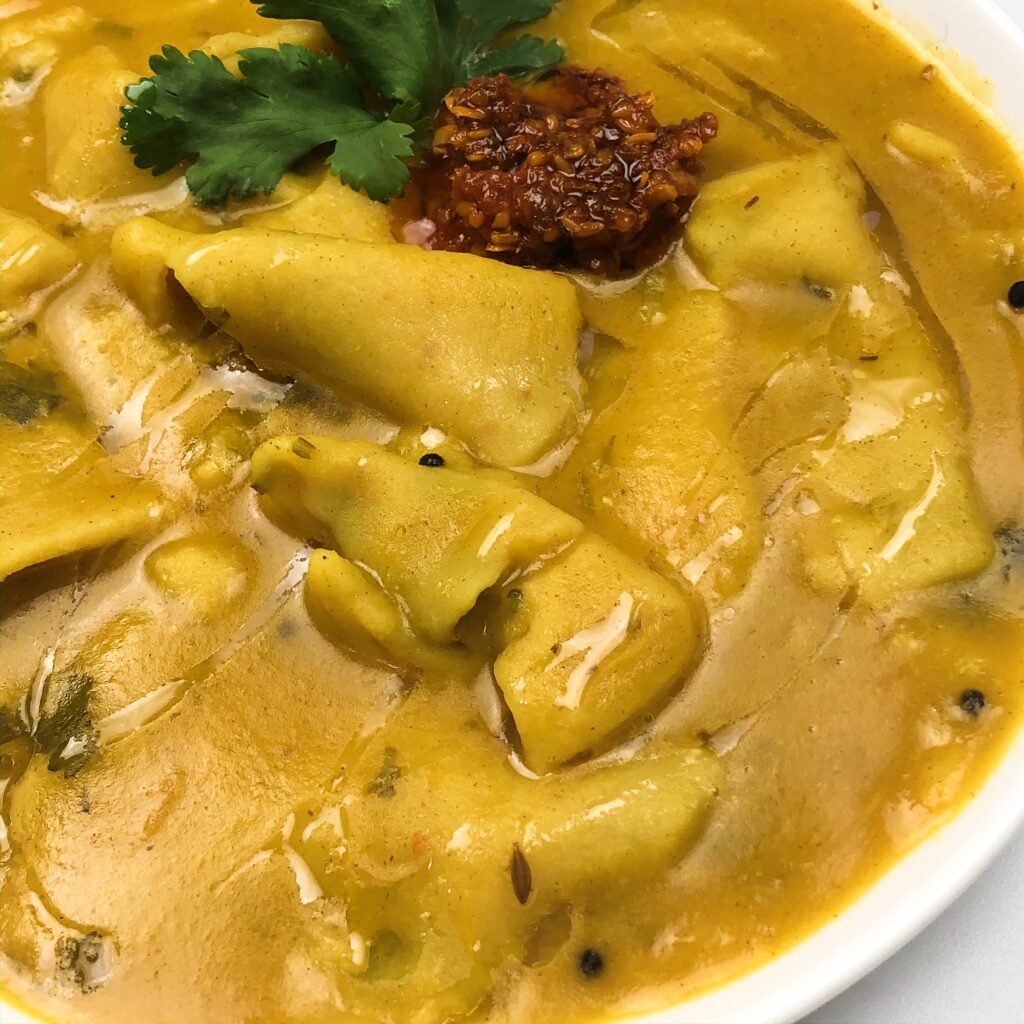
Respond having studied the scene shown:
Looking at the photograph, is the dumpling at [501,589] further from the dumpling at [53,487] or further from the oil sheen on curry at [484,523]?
the dumpling at [53,487]

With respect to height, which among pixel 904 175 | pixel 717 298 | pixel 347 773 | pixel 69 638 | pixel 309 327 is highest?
pixel 904 175

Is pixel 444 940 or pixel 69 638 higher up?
pixel 444 940

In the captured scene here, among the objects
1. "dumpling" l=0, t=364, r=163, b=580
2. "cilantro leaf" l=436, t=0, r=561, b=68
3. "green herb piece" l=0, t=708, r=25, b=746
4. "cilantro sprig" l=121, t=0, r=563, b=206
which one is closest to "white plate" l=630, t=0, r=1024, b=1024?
"green herb piece" l=0, t=708, r=25, b=746

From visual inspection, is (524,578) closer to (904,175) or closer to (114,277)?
(114,277)

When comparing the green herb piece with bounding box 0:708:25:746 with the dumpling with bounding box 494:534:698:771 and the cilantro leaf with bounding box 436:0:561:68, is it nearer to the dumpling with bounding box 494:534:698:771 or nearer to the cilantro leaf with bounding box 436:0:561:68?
the dumpling with bounding box 494:534:698:771

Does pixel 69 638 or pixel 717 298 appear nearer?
pixel 69 638

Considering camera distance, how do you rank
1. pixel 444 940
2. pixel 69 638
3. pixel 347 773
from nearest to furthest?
1. pixel 444 940
2. pixel 347 773
3. pixel 69 638

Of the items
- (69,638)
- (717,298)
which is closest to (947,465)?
(717,298)

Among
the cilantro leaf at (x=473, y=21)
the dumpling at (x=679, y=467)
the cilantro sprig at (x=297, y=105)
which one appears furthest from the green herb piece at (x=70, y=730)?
the cilantro leaf at (x=473, y=21)

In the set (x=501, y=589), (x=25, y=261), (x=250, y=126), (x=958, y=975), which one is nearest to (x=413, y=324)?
(x=501, y=589)
